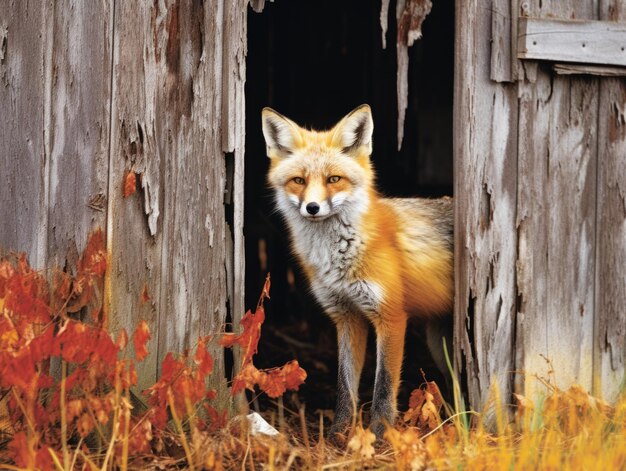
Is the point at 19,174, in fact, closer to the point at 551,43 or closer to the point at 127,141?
the point at 127,141

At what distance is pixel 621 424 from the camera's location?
433cm

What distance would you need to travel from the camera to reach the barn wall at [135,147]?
4.28m

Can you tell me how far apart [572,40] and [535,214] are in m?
1.07

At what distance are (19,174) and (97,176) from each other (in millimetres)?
460

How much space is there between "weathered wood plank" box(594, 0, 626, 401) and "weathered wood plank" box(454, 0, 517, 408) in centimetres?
63

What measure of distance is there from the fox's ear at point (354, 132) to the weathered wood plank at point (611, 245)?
1.46 m

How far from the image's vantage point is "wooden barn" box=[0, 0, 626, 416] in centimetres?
430

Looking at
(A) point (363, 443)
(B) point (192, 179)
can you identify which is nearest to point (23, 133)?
(B) point (192, 179)

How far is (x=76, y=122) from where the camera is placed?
429 centimetres

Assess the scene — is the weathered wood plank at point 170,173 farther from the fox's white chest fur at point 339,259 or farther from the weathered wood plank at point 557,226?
the weathered wood plank at point 557,226

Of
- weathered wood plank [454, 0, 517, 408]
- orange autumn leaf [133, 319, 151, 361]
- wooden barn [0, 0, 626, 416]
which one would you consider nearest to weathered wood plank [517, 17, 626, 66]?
wooden barn [0, 0, 626, 416]

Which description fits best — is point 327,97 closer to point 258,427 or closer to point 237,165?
point 237,165

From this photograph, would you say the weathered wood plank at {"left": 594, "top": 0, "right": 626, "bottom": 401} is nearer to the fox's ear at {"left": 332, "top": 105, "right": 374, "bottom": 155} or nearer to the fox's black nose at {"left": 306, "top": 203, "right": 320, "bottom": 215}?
the fox's ear at {"left": 332, "top": 105, "right": 374, "bottom": 155}

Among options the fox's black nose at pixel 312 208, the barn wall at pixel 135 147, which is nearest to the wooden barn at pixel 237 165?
the barn wall at pixel 135 147
